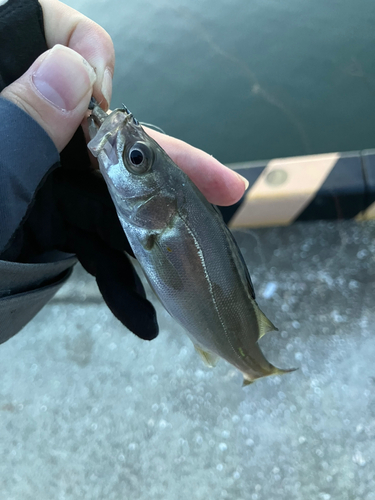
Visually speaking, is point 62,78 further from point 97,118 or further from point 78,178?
point 78,178

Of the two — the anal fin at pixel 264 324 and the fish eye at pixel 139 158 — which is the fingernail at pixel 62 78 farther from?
the anal fin at pixel 264 324

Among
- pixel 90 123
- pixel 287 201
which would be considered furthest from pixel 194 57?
pixel 90 123

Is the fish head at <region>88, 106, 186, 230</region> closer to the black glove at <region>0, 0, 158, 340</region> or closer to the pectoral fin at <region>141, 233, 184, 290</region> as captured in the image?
the pectoral fin at <region>141, 233, 184, 290</region>

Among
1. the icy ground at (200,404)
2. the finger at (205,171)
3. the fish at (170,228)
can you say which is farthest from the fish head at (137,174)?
the icy ground at (200,404)

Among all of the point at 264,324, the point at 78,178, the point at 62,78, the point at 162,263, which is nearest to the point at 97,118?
the point at 62,78

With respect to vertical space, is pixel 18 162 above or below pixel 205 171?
above
